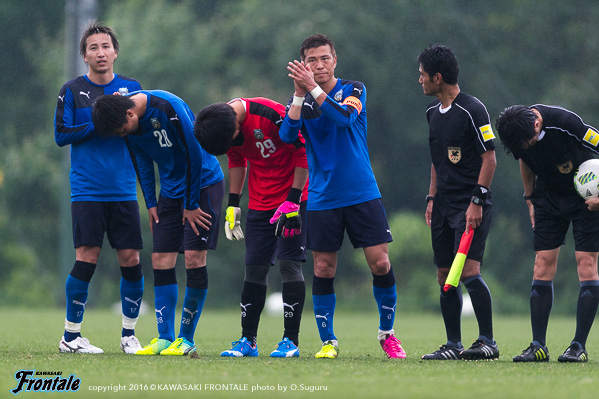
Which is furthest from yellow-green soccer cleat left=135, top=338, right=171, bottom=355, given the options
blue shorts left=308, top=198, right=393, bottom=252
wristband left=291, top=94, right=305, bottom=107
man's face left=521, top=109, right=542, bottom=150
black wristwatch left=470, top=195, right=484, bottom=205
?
man's face left=521, top=109, right=542, bottom=150

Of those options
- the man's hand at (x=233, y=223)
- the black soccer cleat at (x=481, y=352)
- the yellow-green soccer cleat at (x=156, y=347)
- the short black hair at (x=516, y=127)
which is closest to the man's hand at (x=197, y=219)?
the man's hand at (x=233, y=223)

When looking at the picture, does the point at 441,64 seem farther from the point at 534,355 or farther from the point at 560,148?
the point at 534,355

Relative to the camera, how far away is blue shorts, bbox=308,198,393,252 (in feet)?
22.1

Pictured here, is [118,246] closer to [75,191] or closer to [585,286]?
[75,191]

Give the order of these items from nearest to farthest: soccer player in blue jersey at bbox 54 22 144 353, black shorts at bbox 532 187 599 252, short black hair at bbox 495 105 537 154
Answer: short black hair at bbox 495 105 537 154, black shorts at bbox 532 187 599 252, soccer player in blue jersey at bbox 54 22 144 353

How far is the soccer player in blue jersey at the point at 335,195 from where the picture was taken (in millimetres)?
6762

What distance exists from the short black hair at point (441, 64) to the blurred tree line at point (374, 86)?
15.0 meters

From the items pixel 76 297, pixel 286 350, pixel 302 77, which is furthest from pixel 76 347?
pixel 302 77

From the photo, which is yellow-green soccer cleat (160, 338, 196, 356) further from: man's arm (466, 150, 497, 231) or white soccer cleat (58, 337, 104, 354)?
man's arm (466, 150, 497, 231)

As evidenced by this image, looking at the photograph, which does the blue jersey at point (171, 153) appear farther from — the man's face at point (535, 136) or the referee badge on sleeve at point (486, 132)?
the man's face at point (535, 136)

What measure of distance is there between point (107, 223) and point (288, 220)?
1386mm

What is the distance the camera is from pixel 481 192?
21.2 feet

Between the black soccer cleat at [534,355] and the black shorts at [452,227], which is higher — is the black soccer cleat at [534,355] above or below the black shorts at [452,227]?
below

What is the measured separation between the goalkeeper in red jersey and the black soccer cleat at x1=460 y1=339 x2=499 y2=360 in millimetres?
1153
